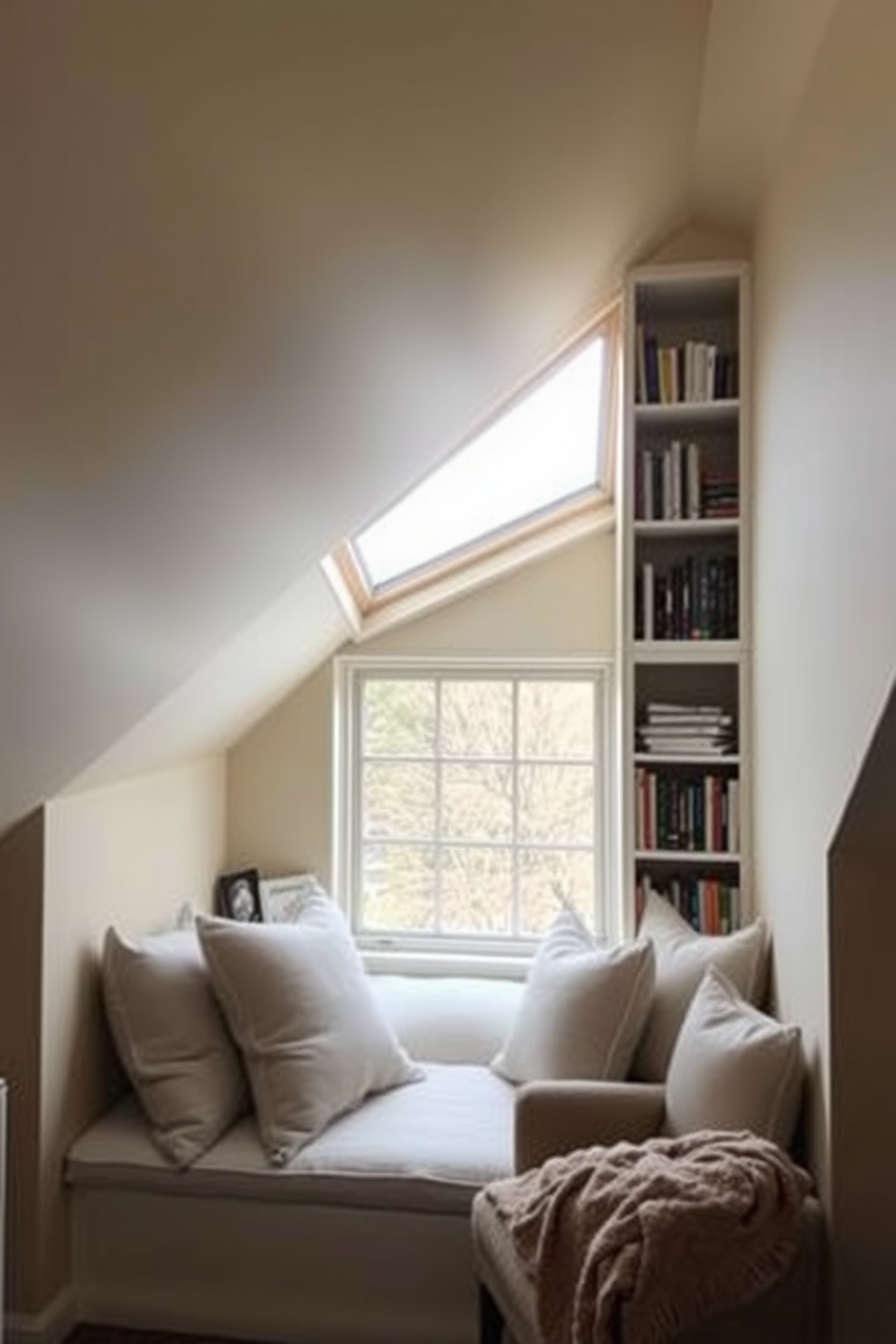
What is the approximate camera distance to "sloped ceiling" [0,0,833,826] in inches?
42.8

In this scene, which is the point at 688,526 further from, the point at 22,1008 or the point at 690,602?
the point at 22,1008

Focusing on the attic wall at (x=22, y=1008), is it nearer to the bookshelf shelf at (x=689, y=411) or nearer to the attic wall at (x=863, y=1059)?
the attic wall at (x=863, y=1059)

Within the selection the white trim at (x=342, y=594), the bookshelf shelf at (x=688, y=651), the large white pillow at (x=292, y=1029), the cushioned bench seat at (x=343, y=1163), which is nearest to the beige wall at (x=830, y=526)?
the bookshelf shelf at (x=688, y=651)

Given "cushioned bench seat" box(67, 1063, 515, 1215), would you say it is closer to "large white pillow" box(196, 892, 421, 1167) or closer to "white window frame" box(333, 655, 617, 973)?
"large white pillow" box(196, 892, 421, 1167)

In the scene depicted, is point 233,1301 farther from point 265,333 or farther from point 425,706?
point 265,333

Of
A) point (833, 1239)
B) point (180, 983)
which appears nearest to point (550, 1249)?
point (833, 1239)

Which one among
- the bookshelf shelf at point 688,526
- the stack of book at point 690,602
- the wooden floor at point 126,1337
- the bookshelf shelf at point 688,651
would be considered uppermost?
the bookshelf shelf at point 688,526

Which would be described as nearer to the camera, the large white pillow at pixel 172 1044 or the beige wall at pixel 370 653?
the large white pillow at pixel 172 1044

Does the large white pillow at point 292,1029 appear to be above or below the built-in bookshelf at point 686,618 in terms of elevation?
below

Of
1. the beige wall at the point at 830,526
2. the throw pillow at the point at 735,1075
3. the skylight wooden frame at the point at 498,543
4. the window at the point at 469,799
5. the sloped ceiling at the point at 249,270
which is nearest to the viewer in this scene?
the sloped ceiling at the point at 249,270

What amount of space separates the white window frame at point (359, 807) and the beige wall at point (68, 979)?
74cm

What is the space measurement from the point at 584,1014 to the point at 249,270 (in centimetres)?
193

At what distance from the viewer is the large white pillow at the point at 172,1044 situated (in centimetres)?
255

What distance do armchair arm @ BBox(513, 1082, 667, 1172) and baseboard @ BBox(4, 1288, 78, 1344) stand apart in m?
1.12
